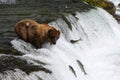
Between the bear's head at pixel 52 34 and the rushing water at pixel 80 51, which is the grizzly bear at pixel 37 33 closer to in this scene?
the bear's head at pixel 52 34

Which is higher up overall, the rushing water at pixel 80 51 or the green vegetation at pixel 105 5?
the rushing water at pixel 80 51

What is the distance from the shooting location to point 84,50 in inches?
631

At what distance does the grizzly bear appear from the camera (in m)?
11.1

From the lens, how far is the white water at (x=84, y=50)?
36.3ft

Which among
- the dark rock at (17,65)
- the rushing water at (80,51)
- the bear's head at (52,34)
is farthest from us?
the bear's head at (52,34)

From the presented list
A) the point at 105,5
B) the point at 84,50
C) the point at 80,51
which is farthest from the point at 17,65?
the point at 105,5

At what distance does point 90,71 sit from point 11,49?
11.9 feet

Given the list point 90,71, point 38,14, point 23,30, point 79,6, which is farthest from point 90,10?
point 23,30

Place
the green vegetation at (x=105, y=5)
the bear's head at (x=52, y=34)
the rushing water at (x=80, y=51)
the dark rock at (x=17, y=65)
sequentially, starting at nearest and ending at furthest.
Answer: the dark rock at (x=17, y=65), the rushing water at (x=80, y=51), the bear's head at (x=52, y=34), the green vegetation at (x=105, y=5)

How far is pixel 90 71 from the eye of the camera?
44.8 feet

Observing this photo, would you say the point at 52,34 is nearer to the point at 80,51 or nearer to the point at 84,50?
the point at 80,51

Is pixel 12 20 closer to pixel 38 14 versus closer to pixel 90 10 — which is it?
pixel 38 14

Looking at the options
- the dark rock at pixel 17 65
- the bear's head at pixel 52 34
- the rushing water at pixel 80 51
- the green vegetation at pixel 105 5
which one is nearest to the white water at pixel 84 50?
the rushing water at pixel 80 51

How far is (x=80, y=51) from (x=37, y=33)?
440cm
